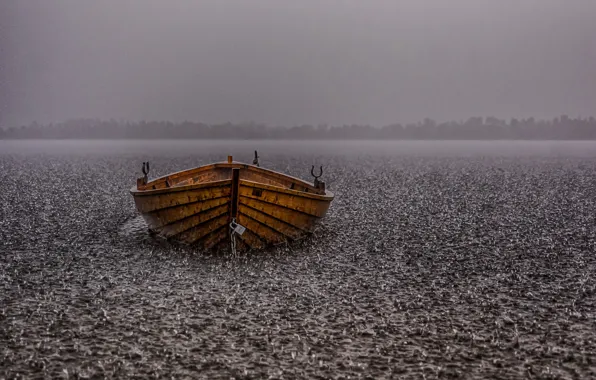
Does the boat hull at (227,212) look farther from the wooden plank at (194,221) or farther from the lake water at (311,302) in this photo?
the lake water at (311,302)

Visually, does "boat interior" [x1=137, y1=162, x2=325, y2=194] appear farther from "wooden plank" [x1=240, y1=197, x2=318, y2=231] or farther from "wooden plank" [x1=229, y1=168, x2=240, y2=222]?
"wooden plank" [x1=229, y1=168, x2=240, y2=222]

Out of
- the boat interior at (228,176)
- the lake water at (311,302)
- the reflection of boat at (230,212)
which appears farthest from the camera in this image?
the boat interior at (228,176)

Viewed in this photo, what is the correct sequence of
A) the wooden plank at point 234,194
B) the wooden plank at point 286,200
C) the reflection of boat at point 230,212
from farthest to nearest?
the wooden plank at point 286,200 → the reflection of boat at point 230,212 → the wooden plank at point 234,194

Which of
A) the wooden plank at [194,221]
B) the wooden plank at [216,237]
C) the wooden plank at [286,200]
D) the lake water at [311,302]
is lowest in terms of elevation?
the lake water at [311,302]

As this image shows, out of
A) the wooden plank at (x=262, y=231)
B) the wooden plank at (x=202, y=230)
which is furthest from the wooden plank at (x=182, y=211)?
the wooden plank at (x=262, y=231)

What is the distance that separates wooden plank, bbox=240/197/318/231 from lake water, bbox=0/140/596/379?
739mm

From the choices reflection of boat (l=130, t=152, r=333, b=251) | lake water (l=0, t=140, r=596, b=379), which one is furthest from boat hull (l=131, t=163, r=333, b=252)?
lake water (l=0, t=140, r=596, b=379)

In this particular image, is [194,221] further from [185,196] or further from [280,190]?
[280,190]

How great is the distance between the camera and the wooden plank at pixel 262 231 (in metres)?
13.8

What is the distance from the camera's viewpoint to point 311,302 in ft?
34.4

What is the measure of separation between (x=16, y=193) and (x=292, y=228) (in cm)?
1977

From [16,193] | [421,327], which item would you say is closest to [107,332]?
[421,327]

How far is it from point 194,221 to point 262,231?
1.90 metres

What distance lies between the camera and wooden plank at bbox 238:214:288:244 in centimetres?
1384
